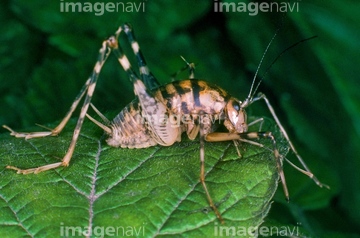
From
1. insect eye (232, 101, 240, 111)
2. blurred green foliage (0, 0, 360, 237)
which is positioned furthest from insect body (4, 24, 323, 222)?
blurred green foliage (0, 0, 360, 237)

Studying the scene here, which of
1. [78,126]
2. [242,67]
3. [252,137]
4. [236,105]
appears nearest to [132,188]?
[78,126]

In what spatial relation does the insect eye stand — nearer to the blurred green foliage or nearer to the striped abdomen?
the striped abdomen

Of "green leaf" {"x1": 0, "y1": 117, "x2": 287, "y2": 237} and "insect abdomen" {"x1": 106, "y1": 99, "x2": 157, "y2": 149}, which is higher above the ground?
"insect abdomen" {"x1": 106, "y1": 99, "x2": 157, "y2": 149}

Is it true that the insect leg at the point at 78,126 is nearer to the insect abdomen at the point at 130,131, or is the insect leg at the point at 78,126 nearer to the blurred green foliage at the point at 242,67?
the insect abdomen at the point at 130,131

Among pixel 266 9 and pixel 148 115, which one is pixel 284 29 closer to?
pixel 266 9

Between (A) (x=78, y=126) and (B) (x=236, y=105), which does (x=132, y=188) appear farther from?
(B) (x=236, y=105)

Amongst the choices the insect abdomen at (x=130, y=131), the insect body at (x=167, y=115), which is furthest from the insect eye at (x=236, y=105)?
the insect abdomen at (x=130, y=131)

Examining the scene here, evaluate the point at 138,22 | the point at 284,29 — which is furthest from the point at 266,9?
the point at 138,22
